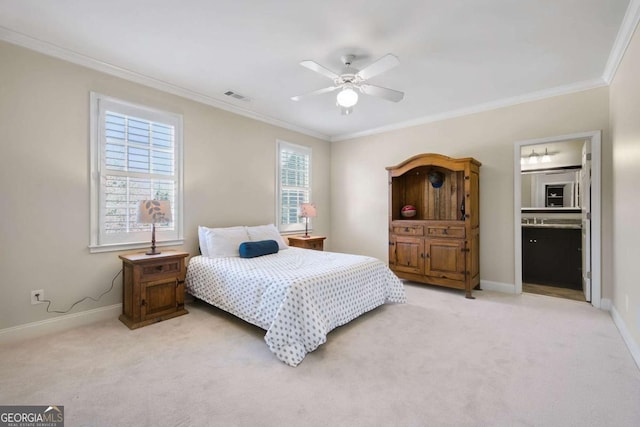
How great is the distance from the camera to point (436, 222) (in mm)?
4027

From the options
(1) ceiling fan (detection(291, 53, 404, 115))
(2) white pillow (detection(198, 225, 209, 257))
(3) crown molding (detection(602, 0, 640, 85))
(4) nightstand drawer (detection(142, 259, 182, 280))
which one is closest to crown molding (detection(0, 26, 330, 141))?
(2) white pillow (detection(198, 225, 209, 257))

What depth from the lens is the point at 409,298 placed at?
12.3ft

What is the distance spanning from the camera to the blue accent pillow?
352 cm

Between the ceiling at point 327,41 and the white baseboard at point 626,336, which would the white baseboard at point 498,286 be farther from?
the ceiling at point 327,41

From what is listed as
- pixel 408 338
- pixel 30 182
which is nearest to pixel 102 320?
pixel 30 182

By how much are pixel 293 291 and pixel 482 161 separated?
3426mm

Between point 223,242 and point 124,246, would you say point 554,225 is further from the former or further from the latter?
point 124,246

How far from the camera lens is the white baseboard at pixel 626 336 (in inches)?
85.5

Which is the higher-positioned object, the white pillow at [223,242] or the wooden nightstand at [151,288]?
the white pillow at [223,242]

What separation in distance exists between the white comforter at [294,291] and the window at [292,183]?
142 cm

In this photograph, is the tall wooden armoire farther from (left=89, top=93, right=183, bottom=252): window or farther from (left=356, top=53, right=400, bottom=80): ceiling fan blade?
(left=89, top=93, right=183, bottom=252): window

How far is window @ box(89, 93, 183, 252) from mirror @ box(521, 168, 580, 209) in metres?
5.71

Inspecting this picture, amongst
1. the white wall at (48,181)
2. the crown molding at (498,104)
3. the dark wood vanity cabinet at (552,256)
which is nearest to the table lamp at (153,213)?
the white wall at (48,181)

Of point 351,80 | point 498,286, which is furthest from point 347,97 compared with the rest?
point 498,286
